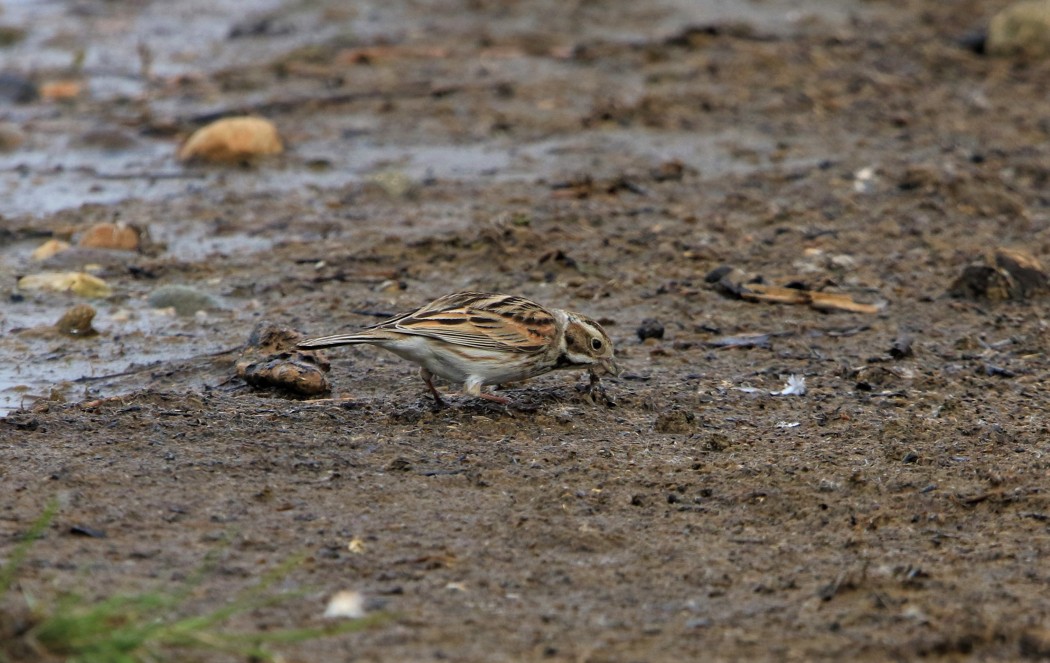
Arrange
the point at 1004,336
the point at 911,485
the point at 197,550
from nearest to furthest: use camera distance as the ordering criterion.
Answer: the point at 197,550
the point at 911,485
the point at 1004,336

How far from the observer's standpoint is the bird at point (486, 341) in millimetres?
6934

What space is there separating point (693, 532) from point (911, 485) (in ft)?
3.41

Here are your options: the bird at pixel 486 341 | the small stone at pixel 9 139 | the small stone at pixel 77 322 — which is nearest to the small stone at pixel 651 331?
the bird at pixel 486 341

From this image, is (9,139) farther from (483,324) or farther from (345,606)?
(345,606)

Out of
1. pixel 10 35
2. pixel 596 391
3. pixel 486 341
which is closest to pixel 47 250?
pixel 486 341

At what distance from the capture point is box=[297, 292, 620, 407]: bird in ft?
22.7

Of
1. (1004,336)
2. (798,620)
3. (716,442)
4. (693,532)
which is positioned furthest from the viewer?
(1004,336)

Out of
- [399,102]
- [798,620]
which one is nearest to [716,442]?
[798,620]

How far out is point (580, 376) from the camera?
7910 mm

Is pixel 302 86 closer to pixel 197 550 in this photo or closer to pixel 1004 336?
pixel 1004 336

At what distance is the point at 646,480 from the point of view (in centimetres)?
608

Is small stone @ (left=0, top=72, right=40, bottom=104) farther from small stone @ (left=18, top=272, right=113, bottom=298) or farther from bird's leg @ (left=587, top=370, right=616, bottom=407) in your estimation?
bird's leg @ (left=587, top=370, right=616, bottom=407)

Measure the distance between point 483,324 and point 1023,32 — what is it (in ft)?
32.3

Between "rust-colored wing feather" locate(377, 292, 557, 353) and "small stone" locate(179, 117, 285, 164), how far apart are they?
560 centimetres
